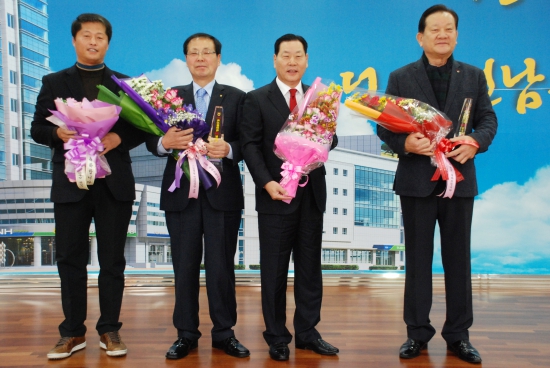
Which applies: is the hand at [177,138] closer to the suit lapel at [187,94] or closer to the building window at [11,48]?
the suit lapel at [187,94]

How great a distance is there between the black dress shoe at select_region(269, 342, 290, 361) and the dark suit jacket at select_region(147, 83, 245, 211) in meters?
0.64

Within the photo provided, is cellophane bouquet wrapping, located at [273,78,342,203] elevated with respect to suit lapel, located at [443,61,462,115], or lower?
lower

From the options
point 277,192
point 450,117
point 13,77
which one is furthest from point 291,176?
point 13,77

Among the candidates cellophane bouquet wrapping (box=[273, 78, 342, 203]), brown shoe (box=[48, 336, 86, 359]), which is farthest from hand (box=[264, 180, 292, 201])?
brown shoe (box=[48, 336, 86, 359])

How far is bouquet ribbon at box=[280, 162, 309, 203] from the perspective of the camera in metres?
2.35

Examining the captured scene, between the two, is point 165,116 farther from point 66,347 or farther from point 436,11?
point 436,11

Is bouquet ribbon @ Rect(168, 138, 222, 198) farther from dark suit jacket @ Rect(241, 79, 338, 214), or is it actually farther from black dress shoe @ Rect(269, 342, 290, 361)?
black dress shoe @ Rect(269, 342, 290, 361)

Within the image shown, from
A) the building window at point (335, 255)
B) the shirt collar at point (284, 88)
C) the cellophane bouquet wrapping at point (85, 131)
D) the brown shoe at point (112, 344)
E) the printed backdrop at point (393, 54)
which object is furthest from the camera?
the building window at point (335, 255)

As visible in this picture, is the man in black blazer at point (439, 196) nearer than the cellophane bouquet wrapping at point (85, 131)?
No

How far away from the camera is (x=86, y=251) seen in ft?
8.33

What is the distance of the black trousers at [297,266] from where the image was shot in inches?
96.7

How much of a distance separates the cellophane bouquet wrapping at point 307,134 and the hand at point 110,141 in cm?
73

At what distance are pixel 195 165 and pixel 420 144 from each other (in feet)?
3.23

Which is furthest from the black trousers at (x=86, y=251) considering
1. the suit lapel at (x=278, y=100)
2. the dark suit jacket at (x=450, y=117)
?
the dark suit jacket at (x=450, y=117)
